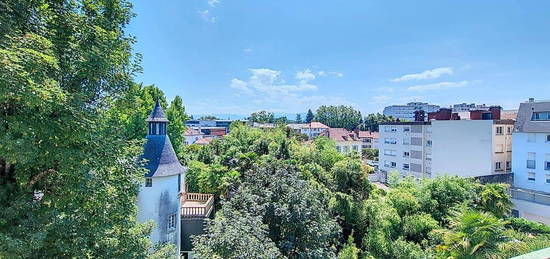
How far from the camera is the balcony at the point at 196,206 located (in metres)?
18.8

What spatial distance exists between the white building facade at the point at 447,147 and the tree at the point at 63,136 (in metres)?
28.9

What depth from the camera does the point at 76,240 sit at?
21.5 feet

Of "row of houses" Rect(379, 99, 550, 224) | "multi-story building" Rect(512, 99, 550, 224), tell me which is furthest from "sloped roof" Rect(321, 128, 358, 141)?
"multi-story building" Rect(512, 99, 550, 224)

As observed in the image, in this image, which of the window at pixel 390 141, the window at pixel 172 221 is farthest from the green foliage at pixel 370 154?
the window at pixel 172 221

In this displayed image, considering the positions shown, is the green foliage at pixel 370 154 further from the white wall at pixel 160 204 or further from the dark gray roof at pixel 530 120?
the white wall at pixel 160 204

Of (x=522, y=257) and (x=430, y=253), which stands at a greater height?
(x=522, y=257)

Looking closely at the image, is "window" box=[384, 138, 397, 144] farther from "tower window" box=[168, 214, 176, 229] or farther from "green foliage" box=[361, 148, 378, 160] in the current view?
"tower window" box=[168, 214, 176, 229]

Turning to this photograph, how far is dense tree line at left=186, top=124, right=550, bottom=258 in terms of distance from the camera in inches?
427

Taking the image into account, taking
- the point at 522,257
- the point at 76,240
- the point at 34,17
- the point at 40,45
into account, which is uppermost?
the point at 34,17

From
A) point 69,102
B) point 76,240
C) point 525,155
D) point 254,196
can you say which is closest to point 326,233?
point 254,196

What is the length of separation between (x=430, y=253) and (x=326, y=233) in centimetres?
478

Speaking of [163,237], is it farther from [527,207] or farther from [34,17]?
[527,207]

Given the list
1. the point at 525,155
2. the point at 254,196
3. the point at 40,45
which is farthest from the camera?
the point at 525,155

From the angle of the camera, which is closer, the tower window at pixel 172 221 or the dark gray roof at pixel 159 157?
the dark gray roof at pixel 159 157
